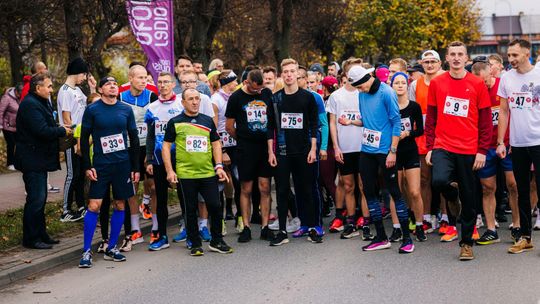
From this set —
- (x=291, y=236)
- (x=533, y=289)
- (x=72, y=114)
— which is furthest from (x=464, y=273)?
(x=72, y=114)

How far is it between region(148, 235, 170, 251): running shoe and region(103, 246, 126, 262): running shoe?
22.5 inches

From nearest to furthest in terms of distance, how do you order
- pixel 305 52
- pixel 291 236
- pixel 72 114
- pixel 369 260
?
pixel 369 260
pixel 291 236
pixel 72 114
pixel 305 52

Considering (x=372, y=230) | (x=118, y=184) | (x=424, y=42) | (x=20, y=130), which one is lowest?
(x=372, y=230)

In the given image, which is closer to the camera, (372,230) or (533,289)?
(533,289)

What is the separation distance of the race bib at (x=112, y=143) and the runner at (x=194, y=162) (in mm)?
503

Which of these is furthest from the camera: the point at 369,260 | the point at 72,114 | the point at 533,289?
the point at 72,114

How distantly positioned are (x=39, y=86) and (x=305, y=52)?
32664 millimetres

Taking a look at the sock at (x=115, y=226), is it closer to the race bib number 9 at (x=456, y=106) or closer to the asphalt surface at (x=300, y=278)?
the asphalt surface at (x=300, y=278)

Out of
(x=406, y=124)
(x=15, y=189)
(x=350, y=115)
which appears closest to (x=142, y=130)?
(x=350, y=115)

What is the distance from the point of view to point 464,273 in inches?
316

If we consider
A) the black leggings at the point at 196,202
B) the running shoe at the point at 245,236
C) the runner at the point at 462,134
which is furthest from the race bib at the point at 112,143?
the runner at the point at 462,134

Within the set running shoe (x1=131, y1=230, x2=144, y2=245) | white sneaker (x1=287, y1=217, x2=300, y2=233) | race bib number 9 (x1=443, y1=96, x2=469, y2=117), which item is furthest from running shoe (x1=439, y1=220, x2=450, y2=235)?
running shoe (x1=131, y1=230, x2=144, y2=245)

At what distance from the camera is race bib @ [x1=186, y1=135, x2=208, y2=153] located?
30.9ft

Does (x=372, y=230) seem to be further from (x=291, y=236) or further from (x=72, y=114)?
(x=72, y=114)
